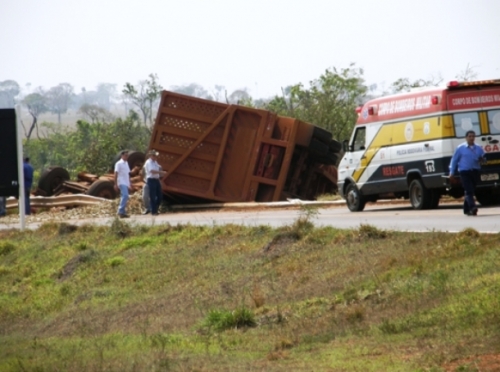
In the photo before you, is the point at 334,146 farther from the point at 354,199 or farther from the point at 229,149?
the point at 354,199

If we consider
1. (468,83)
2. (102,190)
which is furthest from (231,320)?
(102,190)

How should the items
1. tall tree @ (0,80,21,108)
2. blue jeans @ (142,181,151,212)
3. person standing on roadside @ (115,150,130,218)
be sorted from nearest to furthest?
1. person standing on roadside @ (115,150,130,218)
2. blue jeans @ (142,181,151,212)
3. tall tree @ (0,80,21,108)

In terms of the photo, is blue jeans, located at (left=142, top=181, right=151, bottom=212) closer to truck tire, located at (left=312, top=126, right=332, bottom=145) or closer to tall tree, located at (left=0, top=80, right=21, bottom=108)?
truck tire, located at (left=312, top=126, right=332, bottom=145)

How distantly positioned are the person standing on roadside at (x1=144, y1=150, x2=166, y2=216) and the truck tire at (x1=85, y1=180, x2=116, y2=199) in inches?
248

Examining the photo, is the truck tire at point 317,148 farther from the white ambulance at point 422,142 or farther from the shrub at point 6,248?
the shrub at point 6,248

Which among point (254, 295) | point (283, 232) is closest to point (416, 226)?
point (283, 232)

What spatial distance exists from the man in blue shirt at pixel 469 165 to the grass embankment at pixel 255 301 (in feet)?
12.7

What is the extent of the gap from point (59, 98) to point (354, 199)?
519ft

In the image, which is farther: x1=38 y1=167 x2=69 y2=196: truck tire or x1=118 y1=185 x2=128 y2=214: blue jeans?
x1=38 y1=167 x2=69 y2=196: truck tire

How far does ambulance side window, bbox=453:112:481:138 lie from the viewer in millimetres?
22547

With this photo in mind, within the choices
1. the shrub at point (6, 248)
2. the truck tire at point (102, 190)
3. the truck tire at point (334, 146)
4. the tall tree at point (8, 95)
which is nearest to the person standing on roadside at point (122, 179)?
the shrub at point (6, 248)

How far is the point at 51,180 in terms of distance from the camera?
38438 millimetres

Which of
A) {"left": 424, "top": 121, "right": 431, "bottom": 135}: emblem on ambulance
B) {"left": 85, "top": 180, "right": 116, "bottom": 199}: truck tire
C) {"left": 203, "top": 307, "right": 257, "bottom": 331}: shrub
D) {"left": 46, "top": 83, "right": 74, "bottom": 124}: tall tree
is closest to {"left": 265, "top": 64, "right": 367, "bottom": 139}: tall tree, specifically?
{"left": 85, "top": 180, "right": 116, "bottom": 199}: truck tire

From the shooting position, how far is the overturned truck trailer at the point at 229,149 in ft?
98.1
